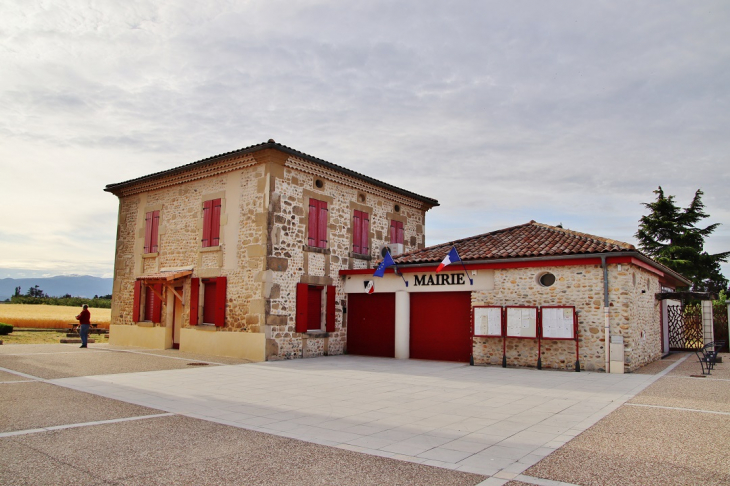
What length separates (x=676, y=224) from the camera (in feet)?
99.8

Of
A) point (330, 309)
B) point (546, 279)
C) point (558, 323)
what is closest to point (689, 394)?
point (558, 323)

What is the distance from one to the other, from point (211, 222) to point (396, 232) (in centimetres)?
676

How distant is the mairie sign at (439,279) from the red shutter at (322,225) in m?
3.06

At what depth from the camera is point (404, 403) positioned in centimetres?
825

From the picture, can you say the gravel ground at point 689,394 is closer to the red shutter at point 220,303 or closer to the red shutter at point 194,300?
the red shutter at point 220,303

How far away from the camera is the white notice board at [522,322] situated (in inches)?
506

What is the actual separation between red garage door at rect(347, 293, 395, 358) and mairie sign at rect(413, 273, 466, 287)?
1.23 meters

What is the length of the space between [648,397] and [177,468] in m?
7.80

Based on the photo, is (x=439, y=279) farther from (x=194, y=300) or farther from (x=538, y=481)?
(x=538, y=481)

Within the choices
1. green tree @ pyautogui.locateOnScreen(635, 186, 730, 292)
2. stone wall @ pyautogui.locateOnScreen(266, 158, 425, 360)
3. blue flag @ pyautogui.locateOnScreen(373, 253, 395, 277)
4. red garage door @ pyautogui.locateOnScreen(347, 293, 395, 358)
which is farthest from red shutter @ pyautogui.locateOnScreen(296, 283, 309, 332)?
green tree @ pyautogui.locateOnScreen(635, 186, 730, 292)

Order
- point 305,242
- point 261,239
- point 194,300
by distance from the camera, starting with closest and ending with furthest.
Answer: point 261,239, point 305,242, point 194,300

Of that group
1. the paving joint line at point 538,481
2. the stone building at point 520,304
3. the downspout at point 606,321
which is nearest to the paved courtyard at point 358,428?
the paving joint line at point 538,481

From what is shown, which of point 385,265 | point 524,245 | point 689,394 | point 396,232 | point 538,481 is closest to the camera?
point 538,481

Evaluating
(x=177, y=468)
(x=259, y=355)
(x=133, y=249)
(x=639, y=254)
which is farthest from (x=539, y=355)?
(x=133, y=249)
